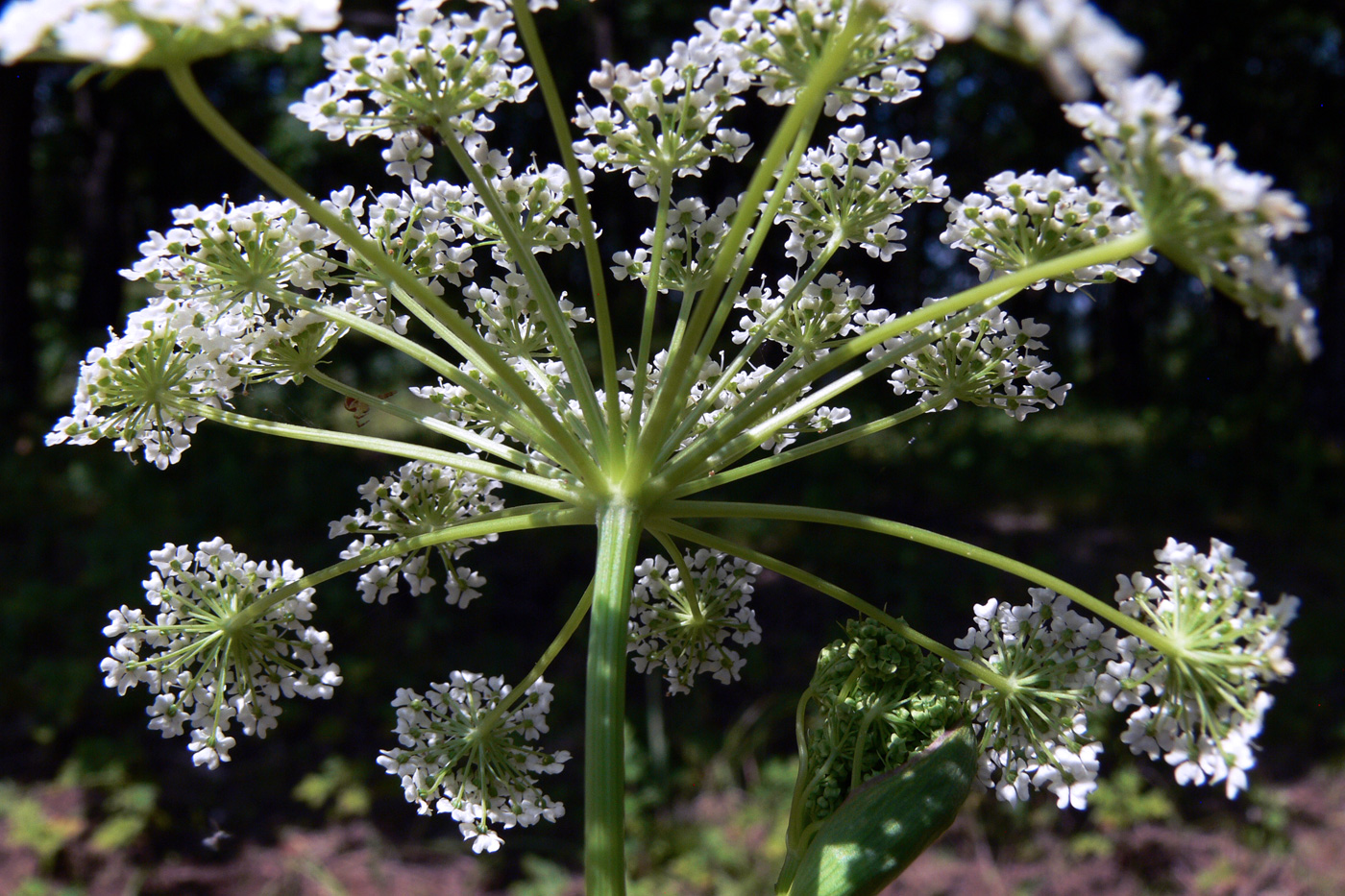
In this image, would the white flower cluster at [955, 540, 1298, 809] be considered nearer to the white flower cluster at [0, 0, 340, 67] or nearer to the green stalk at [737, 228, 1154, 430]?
the green stalk at [737, 228, 1154, 430]

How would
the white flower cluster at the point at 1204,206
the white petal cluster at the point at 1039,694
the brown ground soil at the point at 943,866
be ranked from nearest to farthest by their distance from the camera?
the white flower cluster at the point at 1204,206 < the white petal cluster at the point at 1039,694 < the brown ground soil at the point at 943,866

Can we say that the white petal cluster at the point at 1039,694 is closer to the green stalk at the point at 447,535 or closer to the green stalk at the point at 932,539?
the green stalk at the point at 932,539

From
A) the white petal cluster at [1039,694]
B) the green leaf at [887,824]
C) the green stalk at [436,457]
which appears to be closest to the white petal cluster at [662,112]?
the green stalk at [436,457]

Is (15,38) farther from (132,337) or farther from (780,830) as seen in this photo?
(780,830)

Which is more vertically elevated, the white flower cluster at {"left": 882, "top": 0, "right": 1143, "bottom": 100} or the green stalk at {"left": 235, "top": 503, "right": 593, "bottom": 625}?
the white flower cluster at {"left": 882, "top": 0, "right": 1143, "bottom": 100}

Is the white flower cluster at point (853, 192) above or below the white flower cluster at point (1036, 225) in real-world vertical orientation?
above

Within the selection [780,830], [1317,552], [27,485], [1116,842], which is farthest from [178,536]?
[1317,552]

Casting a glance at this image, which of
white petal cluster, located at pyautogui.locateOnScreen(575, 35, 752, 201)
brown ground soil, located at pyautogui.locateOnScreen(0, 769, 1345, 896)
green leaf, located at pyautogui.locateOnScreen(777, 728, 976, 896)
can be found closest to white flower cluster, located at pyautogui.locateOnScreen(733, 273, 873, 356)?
white petal cluster, located at pyautogui.locateOnScreen(575, 35, 752, 201)
